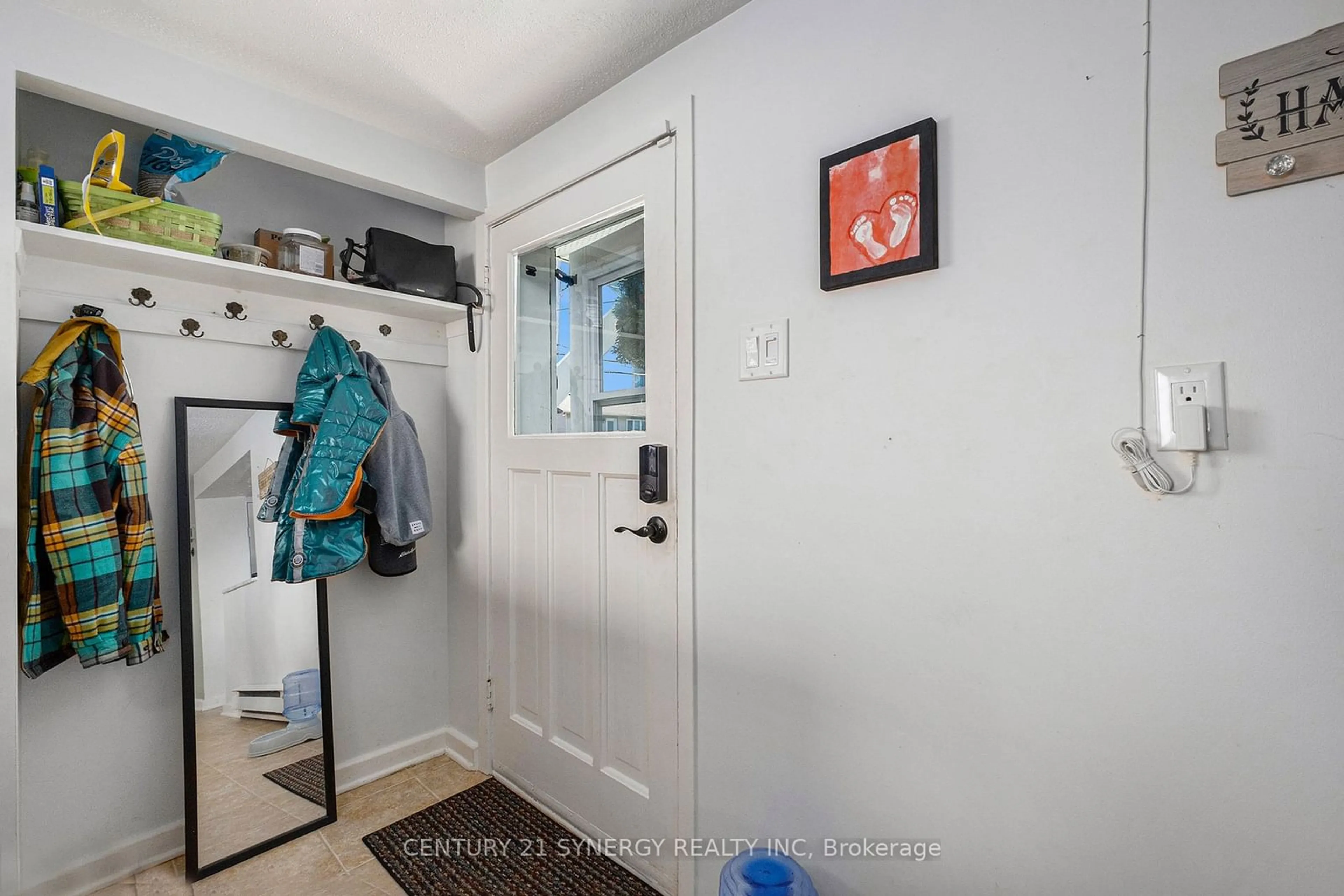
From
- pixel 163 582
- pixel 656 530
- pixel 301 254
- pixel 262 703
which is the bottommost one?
pixel 262 703

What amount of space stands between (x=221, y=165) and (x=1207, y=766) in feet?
9.04

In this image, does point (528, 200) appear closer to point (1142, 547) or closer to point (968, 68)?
point (968, 68)

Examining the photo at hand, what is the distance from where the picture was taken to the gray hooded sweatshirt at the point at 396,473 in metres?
1.96

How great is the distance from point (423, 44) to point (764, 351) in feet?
3.86

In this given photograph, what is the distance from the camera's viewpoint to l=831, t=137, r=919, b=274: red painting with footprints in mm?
1211

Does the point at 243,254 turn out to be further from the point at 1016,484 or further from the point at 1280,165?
the point at 1280,165

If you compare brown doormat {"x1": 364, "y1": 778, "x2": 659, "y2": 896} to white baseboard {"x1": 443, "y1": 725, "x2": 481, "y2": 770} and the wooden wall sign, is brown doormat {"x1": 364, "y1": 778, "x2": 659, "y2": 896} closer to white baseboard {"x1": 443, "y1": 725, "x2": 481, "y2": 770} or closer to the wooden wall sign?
white baseboard {"x1": 443, "y1": 725, "x2": 481, "y2": 770}

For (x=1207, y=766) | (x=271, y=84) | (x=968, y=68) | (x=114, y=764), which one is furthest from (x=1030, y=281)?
(x=114, y=764)

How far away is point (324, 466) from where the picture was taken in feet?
5.93

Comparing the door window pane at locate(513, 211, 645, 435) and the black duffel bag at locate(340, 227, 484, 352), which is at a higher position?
the black duffel bag at locate(340, 227, 484, 352)

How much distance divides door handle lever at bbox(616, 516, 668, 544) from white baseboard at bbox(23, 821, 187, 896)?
60.2 inches

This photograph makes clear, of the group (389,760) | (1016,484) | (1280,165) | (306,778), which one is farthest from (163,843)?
(1280,165)

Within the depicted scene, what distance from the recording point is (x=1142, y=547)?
3.23 ft

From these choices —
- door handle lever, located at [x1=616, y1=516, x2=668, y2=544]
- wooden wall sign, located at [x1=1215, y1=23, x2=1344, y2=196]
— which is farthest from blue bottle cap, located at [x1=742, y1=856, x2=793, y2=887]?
wooden wall sign, located at [x1=1215, y1=23, x2=1344, y2=196]
